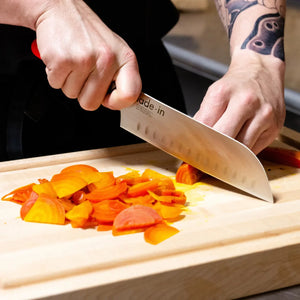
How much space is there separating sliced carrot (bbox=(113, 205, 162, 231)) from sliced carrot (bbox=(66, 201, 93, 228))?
63 millimetres

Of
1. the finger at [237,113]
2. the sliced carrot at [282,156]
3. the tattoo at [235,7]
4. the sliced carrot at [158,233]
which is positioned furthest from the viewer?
the tattoo at [235,7]

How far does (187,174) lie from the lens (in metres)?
1.33

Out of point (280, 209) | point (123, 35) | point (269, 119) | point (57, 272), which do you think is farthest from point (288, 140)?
point (57, 272)

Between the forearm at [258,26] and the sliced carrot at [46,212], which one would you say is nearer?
the sliced carrot at [46,212]

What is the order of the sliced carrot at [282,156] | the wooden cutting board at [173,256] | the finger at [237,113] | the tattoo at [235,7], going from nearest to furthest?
the wooden cutting board at [173,256] → the finger at [237,113] → the sliced carrot at [282,156] → the tattoo at [235,7]

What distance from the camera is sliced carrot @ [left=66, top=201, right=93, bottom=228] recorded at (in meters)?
1.10

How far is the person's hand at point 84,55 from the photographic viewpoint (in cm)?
118

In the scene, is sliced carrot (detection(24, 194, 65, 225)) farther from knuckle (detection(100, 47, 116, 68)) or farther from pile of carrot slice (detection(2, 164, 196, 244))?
knuckle (detection(100, 47, 116, 68))

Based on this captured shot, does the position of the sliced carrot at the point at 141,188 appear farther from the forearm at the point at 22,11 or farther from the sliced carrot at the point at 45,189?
the forearm at the point at 22,11

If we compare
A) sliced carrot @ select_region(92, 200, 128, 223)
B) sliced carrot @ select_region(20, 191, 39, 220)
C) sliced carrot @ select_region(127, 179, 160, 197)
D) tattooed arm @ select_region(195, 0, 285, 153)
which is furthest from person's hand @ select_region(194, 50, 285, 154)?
sliced carrot @ select_region(20, 191, 39, 220)

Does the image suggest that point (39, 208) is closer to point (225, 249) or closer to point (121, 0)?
point (225, 249)

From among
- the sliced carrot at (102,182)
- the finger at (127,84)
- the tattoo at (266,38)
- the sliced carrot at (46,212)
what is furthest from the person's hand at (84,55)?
the tattoo at (266,38)

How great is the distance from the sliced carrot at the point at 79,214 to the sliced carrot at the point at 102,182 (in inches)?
3.5

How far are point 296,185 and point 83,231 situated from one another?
21.6 inches
